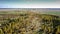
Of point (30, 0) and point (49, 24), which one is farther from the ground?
point (30, 0)

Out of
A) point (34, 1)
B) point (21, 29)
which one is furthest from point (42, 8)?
point (21, 29)

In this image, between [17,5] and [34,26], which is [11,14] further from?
[34,26]

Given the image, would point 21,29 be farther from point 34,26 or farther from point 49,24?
point 49,24

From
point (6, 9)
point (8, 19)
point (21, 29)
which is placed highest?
point (6, 9)
